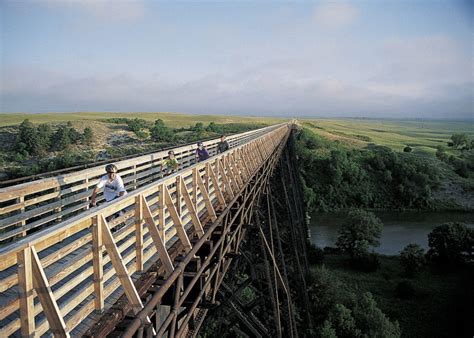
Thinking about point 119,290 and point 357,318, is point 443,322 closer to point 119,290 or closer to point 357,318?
point 357,318

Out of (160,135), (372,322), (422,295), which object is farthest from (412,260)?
(160,135)

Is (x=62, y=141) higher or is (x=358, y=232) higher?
(x=62, y=141)

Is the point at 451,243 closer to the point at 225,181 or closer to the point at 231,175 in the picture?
the point at 231,175

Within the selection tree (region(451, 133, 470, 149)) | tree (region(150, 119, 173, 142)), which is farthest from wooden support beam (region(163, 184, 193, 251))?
tree (region(451, 133, 470, 149))

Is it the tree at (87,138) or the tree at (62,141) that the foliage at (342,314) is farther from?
the tree at (87,138)

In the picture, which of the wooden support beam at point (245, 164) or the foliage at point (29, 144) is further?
the foliage at point (29, 144)

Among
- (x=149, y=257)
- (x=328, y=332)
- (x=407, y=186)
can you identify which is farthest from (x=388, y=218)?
(x=149, y=257)

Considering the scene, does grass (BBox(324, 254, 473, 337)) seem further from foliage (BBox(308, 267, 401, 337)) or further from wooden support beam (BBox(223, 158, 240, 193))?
wooden support beam (BBox(223, 158, 240, 193))

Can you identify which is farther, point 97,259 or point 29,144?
point 29,144

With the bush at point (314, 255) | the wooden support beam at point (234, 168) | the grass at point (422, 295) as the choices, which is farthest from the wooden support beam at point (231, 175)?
the bush at point (314, 255)
